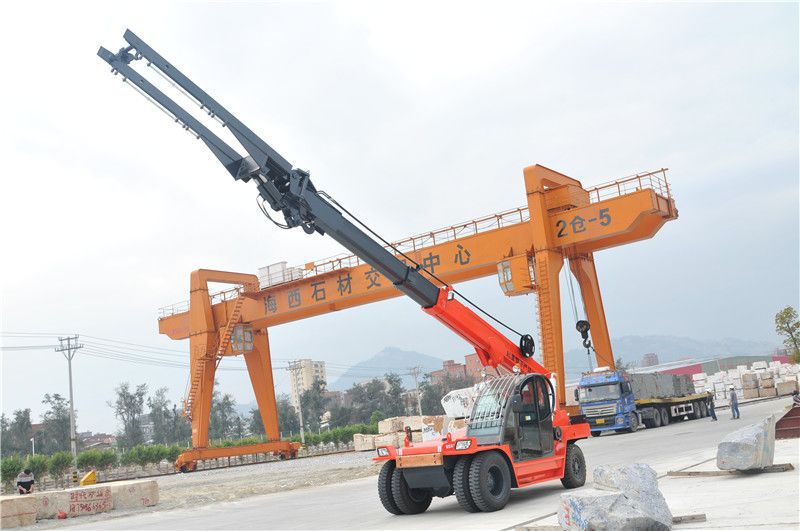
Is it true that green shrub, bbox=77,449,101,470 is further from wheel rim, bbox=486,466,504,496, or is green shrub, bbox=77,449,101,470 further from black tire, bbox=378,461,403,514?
wheel rim, bbox=486,466,504,496

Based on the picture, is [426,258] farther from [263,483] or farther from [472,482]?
[472,482]

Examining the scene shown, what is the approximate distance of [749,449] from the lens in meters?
9.05

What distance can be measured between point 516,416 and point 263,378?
2606 cm

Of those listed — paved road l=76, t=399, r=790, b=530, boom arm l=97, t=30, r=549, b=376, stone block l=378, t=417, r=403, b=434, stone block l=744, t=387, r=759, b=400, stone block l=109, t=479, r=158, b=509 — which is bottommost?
stone block l=744, t=387, r=759, b=400

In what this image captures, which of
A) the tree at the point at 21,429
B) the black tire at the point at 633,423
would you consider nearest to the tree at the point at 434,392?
the tree at the point at 21,429

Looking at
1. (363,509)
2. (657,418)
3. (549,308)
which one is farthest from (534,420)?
(657,418)

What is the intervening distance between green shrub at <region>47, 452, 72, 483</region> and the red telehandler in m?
28.4

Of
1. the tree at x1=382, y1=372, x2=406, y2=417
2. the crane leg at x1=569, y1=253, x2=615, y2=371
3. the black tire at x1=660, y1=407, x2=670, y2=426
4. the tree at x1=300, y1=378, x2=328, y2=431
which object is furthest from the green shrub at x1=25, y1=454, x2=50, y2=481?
the tree at x1=382, y1=372, x2=406, y2=417

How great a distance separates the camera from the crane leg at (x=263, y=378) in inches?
1339

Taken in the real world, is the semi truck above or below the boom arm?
below

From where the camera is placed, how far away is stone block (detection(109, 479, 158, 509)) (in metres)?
15.8

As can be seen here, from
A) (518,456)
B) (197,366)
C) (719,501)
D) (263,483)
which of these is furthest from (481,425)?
(197,366)

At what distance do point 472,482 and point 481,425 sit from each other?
967 millimetres

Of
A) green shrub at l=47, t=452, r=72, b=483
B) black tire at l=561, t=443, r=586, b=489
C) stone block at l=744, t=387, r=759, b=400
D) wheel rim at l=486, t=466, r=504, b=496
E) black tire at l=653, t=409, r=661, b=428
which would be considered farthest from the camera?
stone block at l=744, t=387, r=759, b=400
